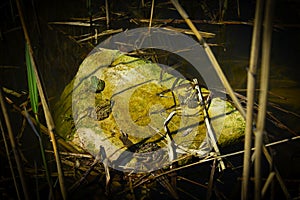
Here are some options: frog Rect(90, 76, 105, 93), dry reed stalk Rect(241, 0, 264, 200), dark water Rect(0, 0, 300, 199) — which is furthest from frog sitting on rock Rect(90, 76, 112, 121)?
dry reed stalk Rect(241, 0, 264, 200)

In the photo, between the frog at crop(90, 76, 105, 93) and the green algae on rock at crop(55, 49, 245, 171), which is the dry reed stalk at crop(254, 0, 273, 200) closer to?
the green algae on rock at crop(55, 49, 245, 171)

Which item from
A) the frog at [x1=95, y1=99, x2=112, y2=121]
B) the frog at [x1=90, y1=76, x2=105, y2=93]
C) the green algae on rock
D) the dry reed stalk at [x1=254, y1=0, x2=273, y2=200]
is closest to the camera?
the dry reed stalk at [x1=254, y1=0, x2=273, y2=200]

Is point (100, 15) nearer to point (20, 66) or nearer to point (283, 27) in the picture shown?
point (20, 66)

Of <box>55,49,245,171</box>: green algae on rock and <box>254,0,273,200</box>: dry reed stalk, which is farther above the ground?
<box>254,0,273,200</box>: dry reed stalk

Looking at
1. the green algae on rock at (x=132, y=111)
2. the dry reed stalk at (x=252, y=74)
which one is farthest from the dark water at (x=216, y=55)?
the dry reed stalk at (x=252, y=74)

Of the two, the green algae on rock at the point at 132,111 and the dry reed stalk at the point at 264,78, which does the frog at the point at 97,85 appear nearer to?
the green algae on rock at the point at 132,111

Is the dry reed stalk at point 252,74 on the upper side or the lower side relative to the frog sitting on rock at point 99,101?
upper
